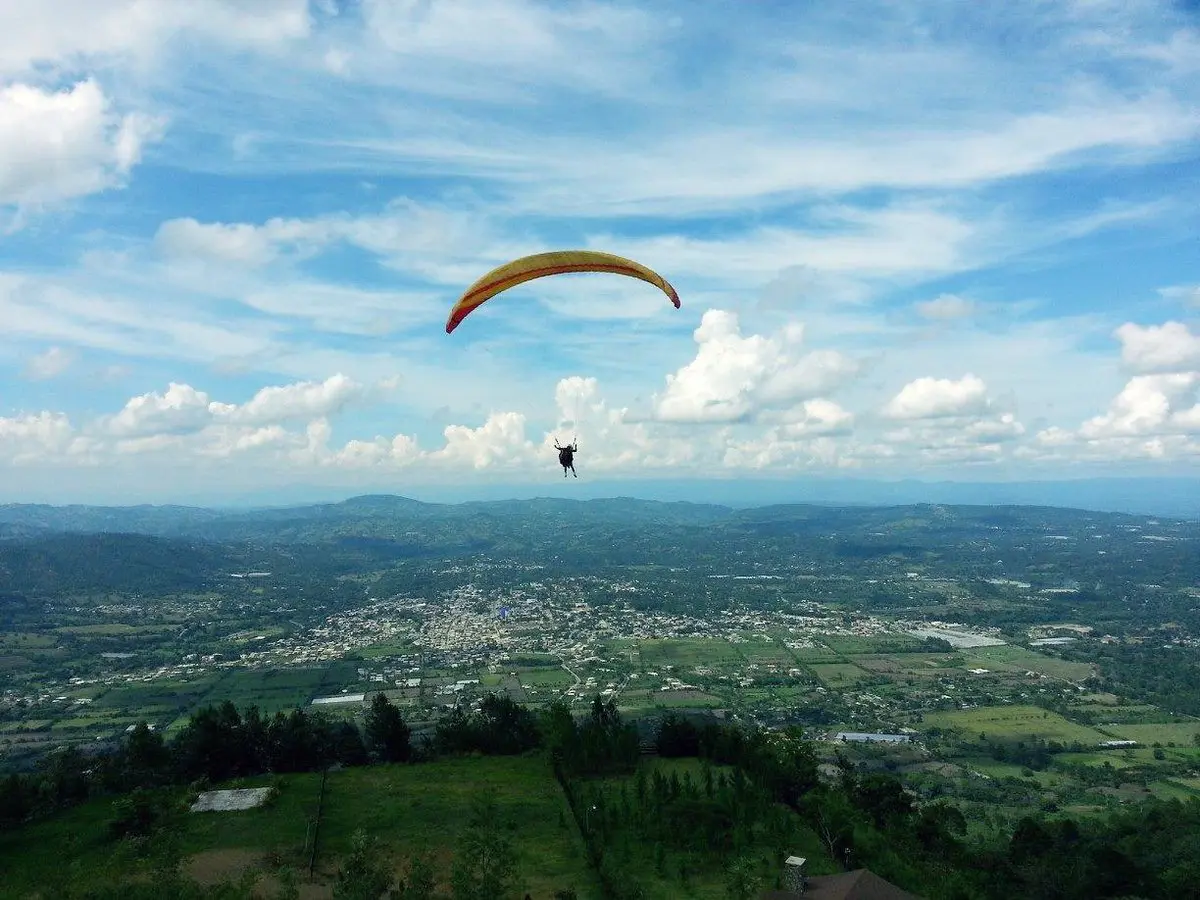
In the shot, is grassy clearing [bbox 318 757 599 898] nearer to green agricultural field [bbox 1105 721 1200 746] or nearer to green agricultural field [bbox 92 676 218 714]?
green agricultural field [bbox 92 676 218 714]

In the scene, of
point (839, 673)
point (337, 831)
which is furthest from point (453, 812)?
point (839, 673)

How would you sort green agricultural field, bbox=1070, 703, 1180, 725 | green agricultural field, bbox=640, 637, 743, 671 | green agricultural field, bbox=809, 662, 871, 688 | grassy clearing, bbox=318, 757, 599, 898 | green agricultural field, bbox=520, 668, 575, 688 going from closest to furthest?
grassy clearing, bbox=318, 757, 599, 898 < green agricultural field, bbox=1070, 703, 1180, 725 < green agricultural field, bbox=520, 668, 575, 688 < green agricultural field, bbox=809, 662, 871, 688 < green agricultural field, bbox=640, 637, 743, 671

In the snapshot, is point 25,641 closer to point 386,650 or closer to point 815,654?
point 386,650

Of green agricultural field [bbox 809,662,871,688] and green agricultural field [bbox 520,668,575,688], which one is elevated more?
green agricultural field [bbox 520,668,575,688]

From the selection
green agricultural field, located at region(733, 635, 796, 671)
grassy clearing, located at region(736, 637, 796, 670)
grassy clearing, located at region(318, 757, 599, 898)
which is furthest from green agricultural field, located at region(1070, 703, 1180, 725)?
grassy clearing, located at region(318, 757, 599, 898)

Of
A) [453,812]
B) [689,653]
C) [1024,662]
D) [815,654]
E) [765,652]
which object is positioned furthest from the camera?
[765,652]

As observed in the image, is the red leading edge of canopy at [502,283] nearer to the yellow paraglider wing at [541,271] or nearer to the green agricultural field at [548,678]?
the yellow paraglider wing at [541,271]

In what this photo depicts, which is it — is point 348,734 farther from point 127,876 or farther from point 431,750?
point 127,876
